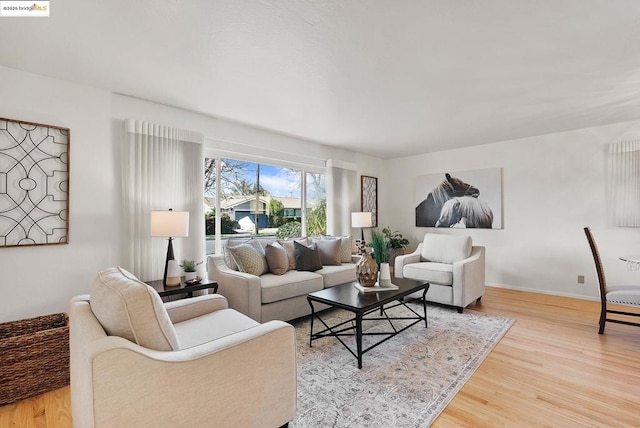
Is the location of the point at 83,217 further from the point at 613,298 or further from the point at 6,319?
the point at 613,298

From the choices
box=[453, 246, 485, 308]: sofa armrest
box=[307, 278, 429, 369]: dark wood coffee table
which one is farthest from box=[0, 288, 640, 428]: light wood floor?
box=[307, 278, 429, 369]: dark wood coffee table

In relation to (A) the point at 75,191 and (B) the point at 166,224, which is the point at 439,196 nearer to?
(B) the point at 166,224

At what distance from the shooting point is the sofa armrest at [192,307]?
205 cm

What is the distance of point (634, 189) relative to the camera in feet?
12.2

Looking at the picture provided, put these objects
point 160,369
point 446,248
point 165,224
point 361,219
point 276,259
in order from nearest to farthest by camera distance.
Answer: point 160,369 < point 165,224 < point 276,259 < point 446,248 < point 361,219

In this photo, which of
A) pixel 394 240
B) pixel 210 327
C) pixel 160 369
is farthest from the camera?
pixel 394 240

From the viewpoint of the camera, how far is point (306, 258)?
3.60 meters

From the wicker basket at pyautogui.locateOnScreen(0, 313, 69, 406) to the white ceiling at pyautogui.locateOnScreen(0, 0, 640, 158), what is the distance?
1995mm

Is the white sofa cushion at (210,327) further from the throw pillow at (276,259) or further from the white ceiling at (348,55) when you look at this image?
the white ceiling at (348,55)

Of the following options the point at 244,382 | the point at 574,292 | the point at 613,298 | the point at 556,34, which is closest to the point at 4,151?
the point at 244,382

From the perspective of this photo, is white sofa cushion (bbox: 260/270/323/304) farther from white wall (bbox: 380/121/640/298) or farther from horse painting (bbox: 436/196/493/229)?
white wall (bbox: 380/121/640/298)

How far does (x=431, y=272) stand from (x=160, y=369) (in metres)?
3.28

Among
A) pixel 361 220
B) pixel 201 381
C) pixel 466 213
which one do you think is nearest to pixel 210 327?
pixel 201 381

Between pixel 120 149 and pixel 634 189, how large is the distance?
5.96 m
